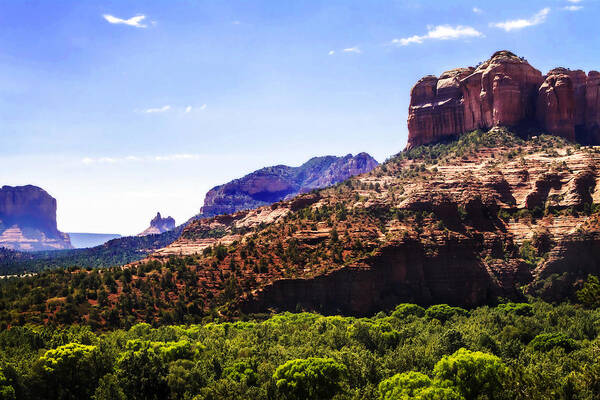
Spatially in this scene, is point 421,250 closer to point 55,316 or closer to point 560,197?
point 560,197

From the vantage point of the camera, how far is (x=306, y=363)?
150 ft

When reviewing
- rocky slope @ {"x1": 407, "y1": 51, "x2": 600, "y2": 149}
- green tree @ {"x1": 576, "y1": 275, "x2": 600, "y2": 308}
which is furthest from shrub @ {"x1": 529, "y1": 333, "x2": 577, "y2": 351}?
rocky slope @ {"x1": 407, "y1": 51, "x2": 600, "y2": 149}

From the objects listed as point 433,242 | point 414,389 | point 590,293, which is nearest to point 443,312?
point 433,242

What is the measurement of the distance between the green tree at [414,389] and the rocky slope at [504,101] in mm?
110221

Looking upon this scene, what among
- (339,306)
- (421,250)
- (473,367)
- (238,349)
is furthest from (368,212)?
(473,367)

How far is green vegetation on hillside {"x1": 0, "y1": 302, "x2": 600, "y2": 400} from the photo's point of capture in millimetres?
42688

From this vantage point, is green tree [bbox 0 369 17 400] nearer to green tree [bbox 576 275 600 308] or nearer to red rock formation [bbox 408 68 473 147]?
green tree [bbox 576 275 600 308]

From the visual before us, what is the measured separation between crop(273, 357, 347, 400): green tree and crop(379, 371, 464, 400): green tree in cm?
468

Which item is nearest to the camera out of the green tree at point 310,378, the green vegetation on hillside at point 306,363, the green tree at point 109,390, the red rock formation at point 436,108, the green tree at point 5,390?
the green tree at point 5,390

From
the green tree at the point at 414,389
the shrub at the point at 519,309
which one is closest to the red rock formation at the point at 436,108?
the shrub at the point at 519,309

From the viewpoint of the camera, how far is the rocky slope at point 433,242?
85500 millimetres

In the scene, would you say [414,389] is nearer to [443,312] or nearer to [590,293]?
[443,312]

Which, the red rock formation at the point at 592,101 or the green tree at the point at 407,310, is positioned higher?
the red rock formation at the point at 592,101

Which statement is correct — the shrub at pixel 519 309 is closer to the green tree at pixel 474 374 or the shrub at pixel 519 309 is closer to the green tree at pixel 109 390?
the green tree at pixel 474 374
